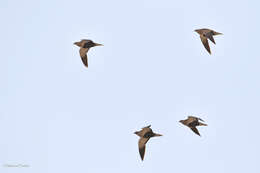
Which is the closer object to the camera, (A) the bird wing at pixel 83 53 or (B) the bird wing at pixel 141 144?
(B) the bird wing at pixel 141 144

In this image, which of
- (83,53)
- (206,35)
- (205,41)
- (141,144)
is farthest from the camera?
(83,53)

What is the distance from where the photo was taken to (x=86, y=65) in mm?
38656

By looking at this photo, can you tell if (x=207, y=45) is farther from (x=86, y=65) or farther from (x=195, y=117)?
(x=86, y=65)

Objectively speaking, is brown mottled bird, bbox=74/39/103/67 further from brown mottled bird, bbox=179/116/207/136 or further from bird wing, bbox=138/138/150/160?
brown mottled bird, bbox=179/116/207/136

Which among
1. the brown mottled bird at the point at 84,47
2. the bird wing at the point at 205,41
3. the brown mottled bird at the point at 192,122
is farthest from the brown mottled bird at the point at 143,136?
the bird wing at the point at 205,41

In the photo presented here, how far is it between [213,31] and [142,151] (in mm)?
9238

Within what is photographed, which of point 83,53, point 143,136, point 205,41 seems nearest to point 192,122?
point 143,136

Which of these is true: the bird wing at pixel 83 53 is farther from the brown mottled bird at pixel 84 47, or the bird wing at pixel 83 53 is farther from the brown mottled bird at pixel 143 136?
the brown mottled bird at pixel 143 136

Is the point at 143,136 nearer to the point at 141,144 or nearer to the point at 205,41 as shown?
the point at 141,144

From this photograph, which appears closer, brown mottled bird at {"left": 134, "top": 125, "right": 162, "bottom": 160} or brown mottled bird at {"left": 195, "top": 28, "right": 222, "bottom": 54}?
brown mottled bird at {"left": 134, "top": 125, "right": 162, "bottom": 160}

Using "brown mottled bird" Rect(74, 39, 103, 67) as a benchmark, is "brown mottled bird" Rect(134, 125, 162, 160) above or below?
below

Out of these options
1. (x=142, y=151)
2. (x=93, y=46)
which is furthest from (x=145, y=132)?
(x=93, y=46)

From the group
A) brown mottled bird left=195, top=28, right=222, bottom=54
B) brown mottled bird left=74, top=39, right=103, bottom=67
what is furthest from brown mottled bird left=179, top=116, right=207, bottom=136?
brown mottled bird left=74, top=39, right=103, bottom=67

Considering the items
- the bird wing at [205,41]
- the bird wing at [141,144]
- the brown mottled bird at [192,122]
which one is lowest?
the bird wing at [141,144]
